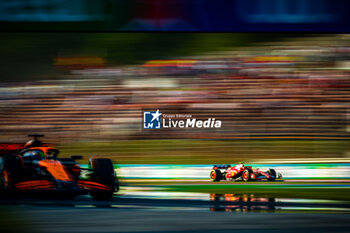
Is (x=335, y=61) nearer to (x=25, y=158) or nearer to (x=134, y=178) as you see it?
(x=134, y=178)

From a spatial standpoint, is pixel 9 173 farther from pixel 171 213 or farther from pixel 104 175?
pixel 171 213

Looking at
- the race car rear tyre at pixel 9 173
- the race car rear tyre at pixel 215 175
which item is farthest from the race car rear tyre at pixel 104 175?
the race car rear tyre at pixel 215 175

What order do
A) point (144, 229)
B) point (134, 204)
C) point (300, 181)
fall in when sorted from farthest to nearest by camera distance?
point (300, 181), point (134, 204), point (144, 229)

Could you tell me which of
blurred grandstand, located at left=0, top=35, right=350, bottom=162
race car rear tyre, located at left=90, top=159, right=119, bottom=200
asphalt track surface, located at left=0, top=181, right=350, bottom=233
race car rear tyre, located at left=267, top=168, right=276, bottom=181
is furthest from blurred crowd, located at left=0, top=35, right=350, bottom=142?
asphalt track surface, located at left=0, top=181, right=350, bottom=233

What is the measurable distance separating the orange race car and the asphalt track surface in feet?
0.65

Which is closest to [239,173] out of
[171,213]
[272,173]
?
[272,173]

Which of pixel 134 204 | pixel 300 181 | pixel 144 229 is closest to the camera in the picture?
pixel 144 229

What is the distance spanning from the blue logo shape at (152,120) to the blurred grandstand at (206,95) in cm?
9

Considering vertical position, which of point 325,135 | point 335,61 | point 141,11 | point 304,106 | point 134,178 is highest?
point 141,11

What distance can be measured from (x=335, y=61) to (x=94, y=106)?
3.73 m

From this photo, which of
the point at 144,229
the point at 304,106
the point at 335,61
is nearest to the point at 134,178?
the point at 144,229

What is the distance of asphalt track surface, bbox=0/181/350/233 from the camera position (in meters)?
5.01

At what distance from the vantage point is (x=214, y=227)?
5.02 metres

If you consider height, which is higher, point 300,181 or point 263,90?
point 263,90
